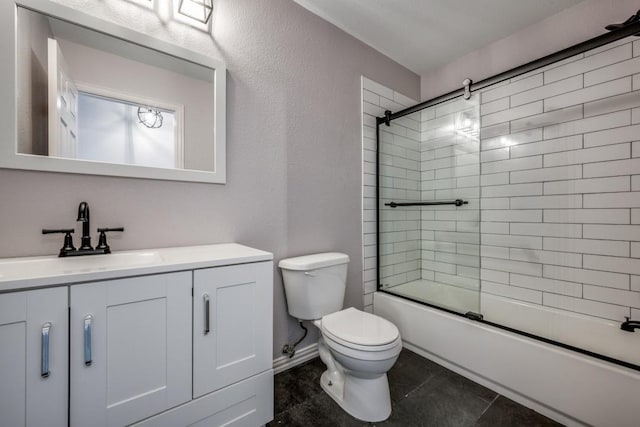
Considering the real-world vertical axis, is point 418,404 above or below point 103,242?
below

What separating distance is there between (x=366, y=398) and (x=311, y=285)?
2.08 feet

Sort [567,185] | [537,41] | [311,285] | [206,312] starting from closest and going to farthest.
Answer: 1. [206,312]
2. [311,285]
3. [567,185]
4. [537,41]

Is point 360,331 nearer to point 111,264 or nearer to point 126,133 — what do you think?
point 111,264

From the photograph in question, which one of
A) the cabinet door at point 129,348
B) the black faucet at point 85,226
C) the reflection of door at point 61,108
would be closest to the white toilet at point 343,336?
the cabinet door at point 129,348

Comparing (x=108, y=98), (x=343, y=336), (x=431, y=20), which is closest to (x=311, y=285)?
(x=343, y=336)

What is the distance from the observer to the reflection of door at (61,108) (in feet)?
3.58

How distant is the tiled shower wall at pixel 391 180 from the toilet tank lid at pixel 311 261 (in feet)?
1.72

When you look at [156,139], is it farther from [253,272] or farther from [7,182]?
[253,272]

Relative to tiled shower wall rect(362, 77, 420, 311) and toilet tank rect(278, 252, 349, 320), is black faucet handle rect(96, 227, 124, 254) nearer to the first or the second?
toilet tank rect(278, 252, 349, 320)

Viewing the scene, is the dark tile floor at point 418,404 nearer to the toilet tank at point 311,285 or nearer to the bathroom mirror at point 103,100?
the toilet tank at point 311,285

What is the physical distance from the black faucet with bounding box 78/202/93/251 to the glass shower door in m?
1.90

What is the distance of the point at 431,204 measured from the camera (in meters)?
2.27

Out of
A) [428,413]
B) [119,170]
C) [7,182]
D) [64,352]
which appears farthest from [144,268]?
[428,413]

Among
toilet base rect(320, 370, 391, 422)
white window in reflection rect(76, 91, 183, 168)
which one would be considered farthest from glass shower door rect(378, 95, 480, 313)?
white window in reflection rect(76, 91, 183, 168)
